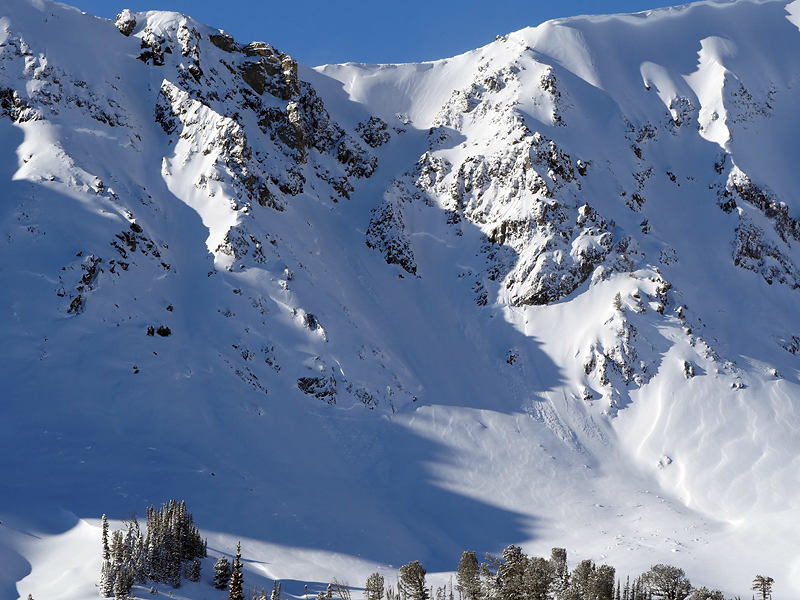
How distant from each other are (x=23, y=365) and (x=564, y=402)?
4443 centimetres

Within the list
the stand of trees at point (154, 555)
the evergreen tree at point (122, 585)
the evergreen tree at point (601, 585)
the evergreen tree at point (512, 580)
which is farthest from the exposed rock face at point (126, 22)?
the evergreen tree at point (601, 585)

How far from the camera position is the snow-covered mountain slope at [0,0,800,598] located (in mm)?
42500

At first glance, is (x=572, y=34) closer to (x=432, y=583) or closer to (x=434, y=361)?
(x=434, y=361)

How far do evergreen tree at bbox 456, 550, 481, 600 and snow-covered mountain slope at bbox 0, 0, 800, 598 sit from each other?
9060 millimetres

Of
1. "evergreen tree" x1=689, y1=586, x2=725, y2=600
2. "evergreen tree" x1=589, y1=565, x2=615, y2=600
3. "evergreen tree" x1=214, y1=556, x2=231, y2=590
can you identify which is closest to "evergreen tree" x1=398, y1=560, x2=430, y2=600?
"evergreen tree" x1=214, y1=556, x2=231, y2=590

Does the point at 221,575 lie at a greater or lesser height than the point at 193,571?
lesser

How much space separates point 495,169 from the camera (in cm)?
7575

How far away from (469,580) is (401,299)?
43784 mm

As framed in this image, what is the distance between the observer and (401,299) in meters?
70.1

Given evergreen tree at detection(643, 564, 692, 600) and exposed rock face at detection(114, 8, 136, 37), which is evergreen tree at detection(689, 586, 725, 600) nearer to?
evergreen tree at detection(643, 564, 692, 600)

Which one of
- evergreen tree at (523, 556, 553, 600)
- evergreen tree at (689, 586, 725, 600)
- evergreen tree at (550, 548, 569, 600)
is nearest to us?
evergreen tree at (523, 556, 553, 600)

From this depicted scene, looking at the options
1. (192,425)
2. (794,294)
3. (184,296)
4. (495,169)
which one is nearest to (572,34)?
(495,169)

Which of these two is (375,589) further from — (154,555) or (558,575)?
(558,575)

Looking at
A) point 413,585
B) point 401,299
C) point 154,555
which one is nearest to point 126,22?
point 401,299
